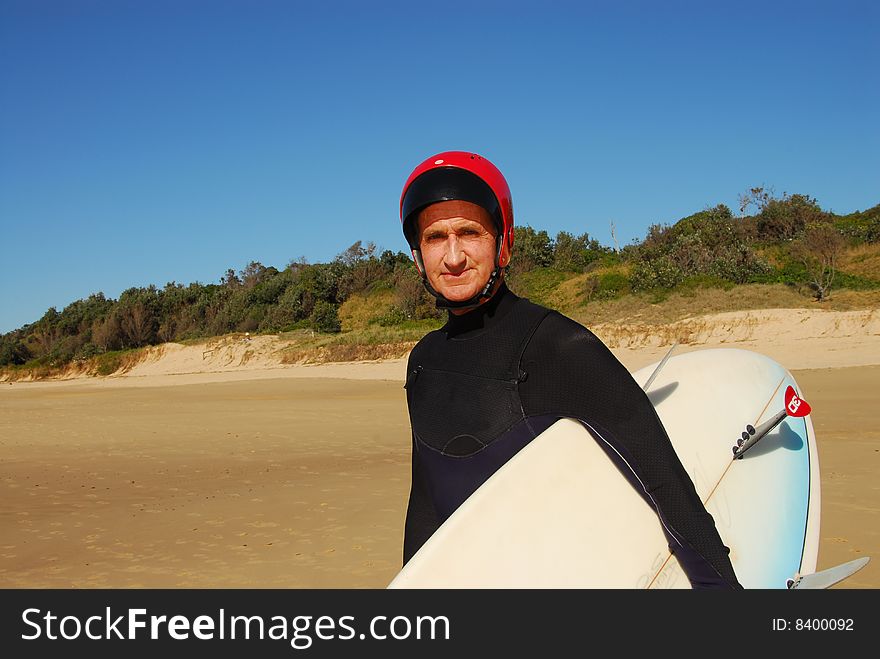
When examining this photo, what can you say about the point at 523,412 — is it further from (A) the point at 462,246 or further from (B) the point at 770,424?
(B) the point at 770,424

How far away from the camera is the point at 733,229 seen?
32.3m

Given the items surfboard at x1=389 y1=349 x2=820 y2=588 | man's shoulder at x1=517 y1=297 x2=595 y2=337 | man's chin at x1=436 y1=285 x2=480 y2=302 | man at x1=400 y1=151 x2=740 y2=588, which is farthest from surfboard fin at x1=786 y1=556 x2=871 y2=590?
man's chin at x1=436 y1=285 x2=480 y2=302

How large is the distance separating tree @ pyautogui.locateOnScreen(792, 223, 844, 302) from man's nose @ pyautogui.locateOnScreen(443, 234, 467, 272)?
22711mm

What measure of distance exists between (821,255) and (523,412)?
82.7ft

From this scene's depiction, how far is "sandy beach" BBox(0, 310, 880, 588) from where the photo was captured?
5.13m

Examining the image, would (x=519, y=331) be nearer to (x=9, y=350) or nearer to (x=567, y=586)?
(x=567, y=586)

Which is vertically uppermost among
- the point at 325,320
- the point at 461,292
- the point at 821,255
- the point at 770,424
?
the point at 821,255

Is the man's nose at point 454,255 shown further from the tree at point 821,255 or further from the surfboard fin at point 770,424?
the tree at point 821,255

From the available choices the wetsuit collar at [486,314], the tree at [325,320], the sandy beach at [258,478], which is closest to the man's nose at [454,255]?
the wetsuit collar at [486,314]

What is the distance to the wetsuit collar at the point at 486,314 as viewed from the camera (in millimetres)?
1805

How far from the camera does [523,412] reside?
164 centimetres

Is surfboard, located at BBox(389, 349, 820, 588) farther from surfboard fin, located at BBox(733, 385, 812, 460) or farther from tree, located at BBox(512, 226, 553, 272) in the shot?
tree, located at BBox(512, 226, 553, 272)

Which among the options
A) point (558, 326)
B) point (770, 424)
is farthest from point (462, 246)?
point (770, 424)

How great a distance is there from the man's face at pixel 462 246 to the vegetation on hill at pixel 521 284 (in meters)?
22.2
